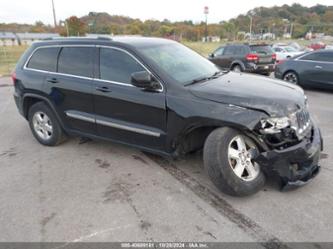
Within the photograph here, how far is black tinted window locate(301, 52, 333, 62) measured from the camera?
8836mm

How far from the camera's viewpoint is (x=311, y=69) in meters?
9.12

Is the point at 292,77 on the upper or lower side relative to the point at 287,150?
lower

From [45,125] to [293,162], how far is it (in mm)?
3852

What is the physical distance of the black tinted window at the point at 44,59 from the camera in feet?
14.6

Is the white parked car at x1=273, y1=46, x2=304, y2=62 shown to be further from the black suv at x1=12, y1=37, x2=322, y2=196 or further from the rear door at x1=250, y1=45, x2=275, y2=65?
the black suv at x1=12, y1=37, x2=322, y2=196

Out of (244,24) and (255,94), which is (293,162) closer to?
(255,94)

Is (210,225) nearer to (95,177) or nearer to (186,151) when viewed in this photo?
(186,151)

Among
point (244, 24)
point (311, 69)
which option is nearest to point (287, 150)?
point (311, 69)

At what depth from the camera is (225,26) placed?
92.9 metres

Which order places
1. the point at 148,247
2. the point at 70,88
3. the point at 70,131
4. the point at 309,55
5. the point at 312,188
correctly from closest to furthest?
the point at 148,247
the point at 312,188
the point at 70,88
the point at 70,131
the point at 309,55

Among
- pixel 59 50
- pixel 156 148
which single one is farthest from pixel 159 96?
pixel 59 50

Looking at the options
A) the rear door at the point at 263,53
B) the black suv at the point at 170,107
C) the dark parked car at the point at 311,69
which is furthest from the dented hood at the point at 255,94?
the rear door at the point at 263,53

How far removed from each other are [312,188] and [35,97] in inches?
167

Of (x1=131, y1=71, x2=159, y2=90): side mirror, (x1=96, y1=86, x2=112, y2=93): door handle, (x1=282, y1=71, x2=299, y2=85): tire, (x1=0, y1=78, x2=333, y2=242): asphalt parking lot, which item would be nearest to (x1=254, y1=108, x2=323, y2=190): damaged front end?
(x1=0, y1=78, x2=333, y2=242): asphalt parking lot
